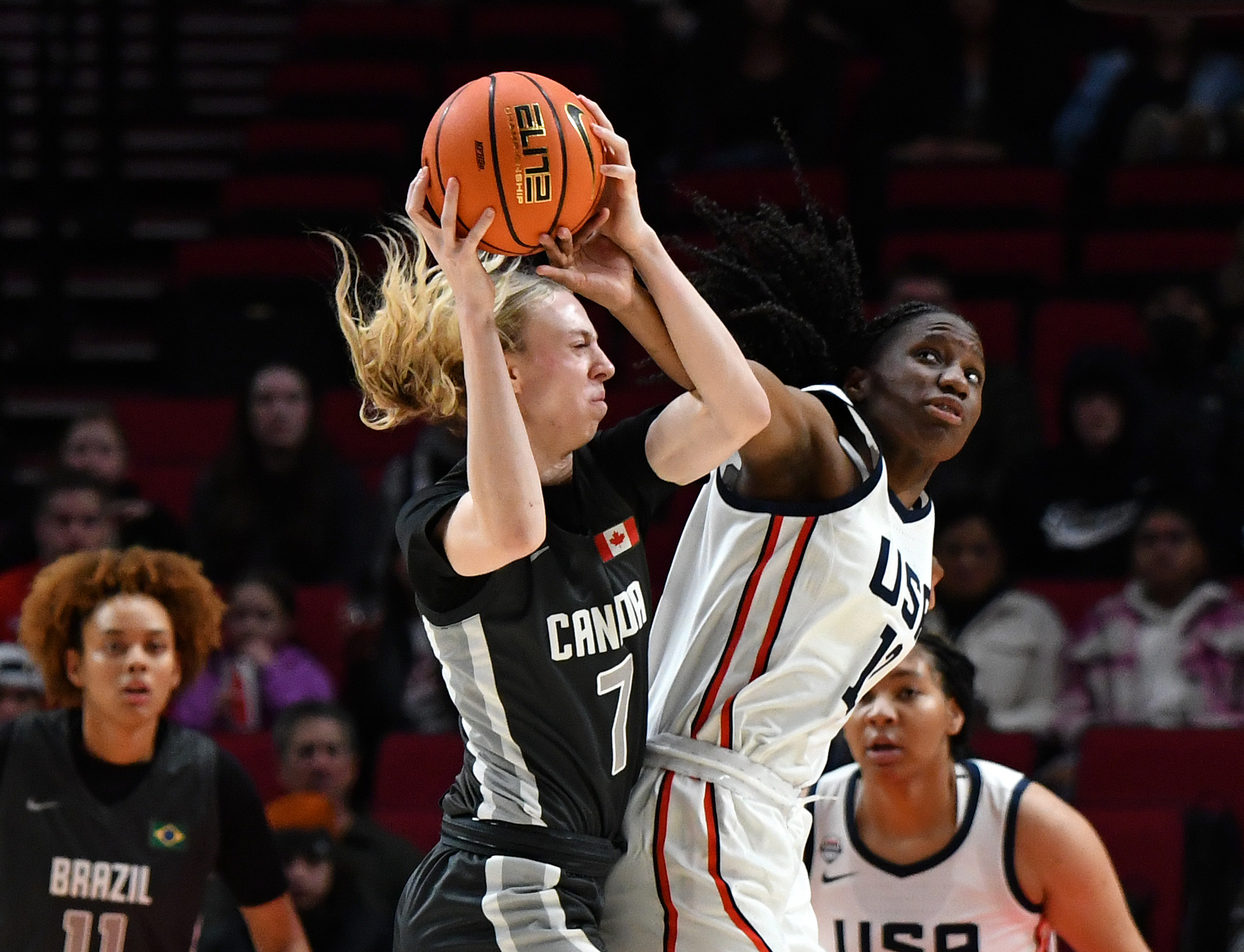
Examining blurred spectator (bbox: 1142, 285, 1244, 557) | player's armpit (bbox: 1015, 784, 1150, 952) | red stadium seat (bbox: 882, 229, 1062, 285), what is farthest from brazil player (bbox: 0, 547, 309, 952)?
red stadium seat (bbox: 882, 229, 1062, 285)

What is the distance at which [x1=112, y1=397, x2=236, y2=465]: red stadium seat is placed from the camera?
7.35 m

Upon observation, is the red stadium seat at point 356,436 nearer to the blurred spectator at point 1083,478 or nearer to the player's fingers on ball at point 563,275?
the blurred spectator at point 1083,478

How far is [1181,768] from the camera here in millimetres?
5121

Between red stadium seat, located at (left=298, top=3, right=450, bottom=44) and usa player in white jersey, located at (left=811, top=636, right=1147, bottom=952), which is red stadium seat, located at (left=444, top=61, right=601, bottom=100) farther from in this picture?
usa player in white jersey, located at (left=811, top=636, right=1147, bottom=952)

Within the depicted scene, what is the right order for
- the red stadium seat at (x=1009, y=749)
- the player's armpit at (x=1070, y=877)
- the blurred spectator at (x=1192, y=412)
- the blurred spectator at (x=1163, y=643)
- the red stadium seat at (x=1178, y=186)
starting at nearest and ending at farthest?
the player's armpit at (x=1070, y=877) < the red stadium seat at (x=1009, y=749) < the blurred spectator at (x=1163, y=643) < the blurred spectator at (x=1192, y=412) < the red stadium seat at (x=1178, y=186)

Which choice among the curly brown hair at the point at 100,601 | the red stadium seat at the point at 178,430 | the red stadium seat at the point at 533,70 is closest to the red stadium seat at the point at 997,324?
the red stadium seat at the point at 533,70

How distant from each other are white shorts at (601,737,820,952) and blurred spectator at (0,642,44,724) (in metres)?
2.71

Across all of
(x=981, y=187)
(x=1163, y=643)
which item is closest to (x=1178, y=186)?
(x=981, y=187)

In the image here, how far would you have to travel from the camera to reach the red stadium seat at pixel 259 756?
17.8 ft

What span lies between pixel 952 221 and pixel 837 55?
41.9 inches

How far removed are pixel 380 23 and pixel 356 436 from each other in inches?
116

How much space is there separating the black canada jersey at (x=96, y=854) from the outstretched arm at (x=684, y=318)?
1.70 m

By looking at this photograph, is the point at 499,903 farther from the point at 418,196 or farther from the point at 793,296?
the point at 793,296

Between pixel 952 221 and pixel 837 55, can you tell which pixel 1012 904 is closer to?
pixel 952 221
